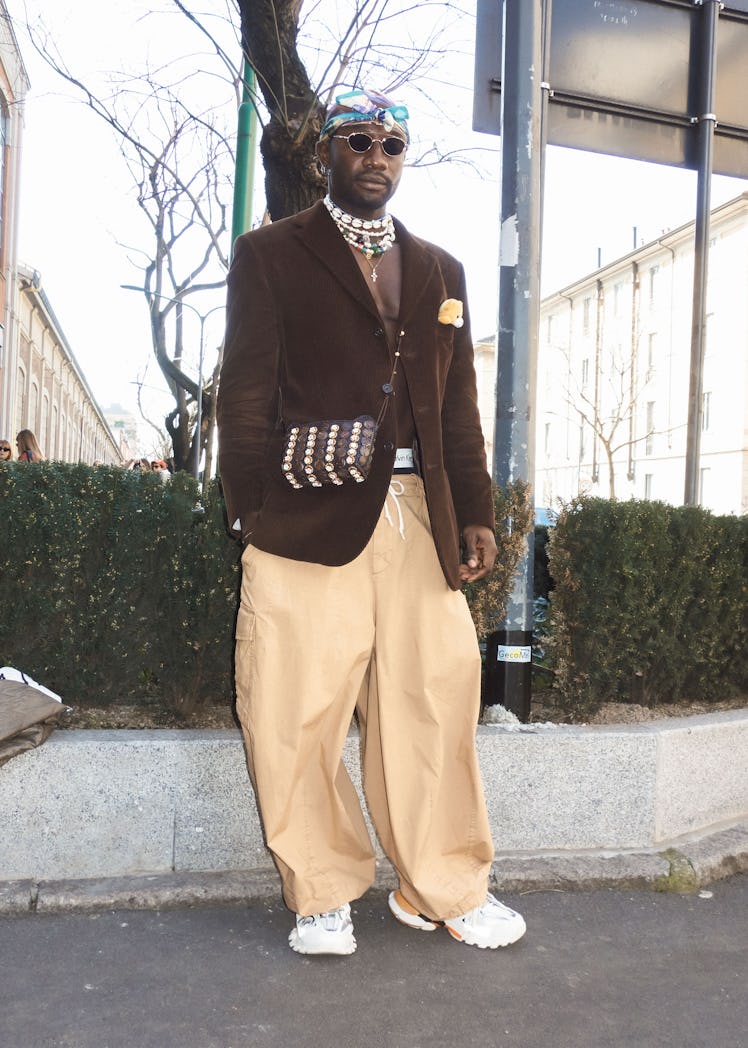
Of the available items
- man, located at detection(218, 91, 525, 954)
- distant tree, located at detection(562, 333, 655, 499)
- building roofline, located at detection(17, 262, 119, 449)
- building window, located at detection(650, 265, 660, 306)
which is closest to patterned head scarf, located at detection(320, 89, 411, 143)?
man, located at detection(218, 91, 525, 954)

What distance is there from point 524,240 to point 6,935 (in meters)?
3.09

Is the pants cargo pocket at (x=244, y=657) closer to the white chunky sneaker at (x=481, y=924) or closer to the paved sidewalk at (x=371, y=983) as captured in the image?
the paved sidewalk at (x=371, y=983)

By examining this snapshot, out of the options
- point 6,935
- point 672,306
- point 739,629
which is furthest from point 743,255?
point 6,935

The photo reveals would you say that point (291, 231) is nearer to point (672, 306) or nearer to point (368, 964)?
point (368, 964)

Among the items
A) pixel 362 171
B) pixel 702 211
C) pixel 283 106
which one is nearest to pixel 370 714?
pixel 362 171

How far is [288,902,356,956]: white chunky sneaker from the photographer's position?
8.89 ft

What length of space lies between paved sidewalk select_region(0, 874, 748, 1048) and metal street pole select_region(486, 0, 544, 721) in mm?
1402

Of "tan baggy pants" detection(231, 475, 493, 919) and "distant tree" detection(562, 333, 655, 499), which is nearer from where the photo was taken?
"tan baggy pants" detection(231, 475, 493, 919)

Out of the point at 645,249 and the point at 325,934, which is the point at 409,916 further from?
the point at 645,249

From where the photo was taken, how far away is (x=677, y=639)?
4.11 meters

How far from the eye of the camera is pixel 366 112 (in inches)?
110

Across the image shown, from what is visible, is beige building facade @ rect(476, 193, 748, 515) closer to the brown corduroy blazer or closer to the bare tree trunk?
the bare tree trunk

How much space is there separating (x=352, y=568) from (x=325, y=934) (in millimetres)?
1000

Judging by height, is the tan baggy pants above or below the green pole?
below
